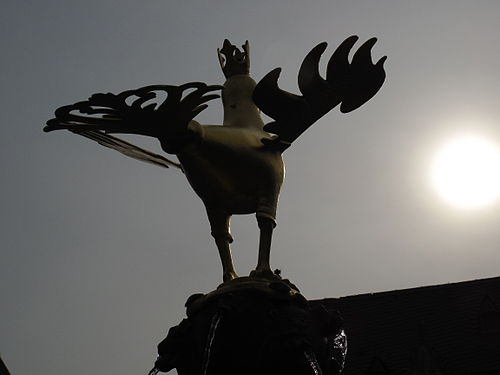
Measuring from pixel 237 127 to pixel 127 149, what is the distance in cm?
98

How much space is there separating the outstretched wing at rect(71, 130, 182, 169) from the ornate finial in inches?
34.2

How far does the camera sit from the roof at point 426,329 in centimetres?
1495

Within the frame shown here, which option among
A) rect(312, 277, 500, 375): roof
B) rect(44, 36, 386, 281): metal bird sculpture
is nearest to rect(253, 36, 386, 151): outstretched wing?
rect(44, 36, 386, 281): metal bird sculpture

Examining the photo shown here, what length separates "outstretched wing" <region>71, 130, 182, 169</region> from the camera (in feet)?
17.4

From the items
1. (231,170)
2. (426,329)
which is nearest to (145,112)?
(231,170)

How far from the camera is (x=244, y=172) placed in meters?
4.86

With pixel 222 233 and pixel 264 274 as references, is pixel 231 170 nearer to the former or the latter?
pixel 222 233

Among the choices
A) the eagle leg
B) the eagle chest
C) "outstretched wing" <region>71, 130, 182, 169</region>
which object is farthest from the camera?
"outstretched wing" <region>71, 130, 182, 169</region>

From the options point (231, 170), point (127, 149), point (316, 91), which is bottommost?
point (231, 170)

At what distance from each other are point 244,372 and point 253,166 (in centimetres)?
140

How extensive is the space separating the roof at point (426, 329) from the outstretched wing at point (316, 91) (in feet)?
31.1

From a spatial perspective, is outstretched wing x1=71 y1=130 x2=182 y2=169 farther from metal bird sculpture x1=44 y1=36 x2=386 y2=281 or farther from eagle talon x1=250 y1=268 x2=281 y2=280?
eagle talon x1=250 y1=268 x2=281 y2=280

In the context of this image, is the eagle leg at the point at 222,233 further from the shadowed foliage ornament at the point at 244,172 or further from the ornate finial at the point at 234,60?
the ornate finial at the point at 234,60

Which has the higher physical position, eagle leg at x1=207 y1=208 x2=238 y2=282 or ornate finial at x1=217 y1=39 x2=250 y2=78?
ornate finial at x1=217 y1=39 x2=250 y2=78
